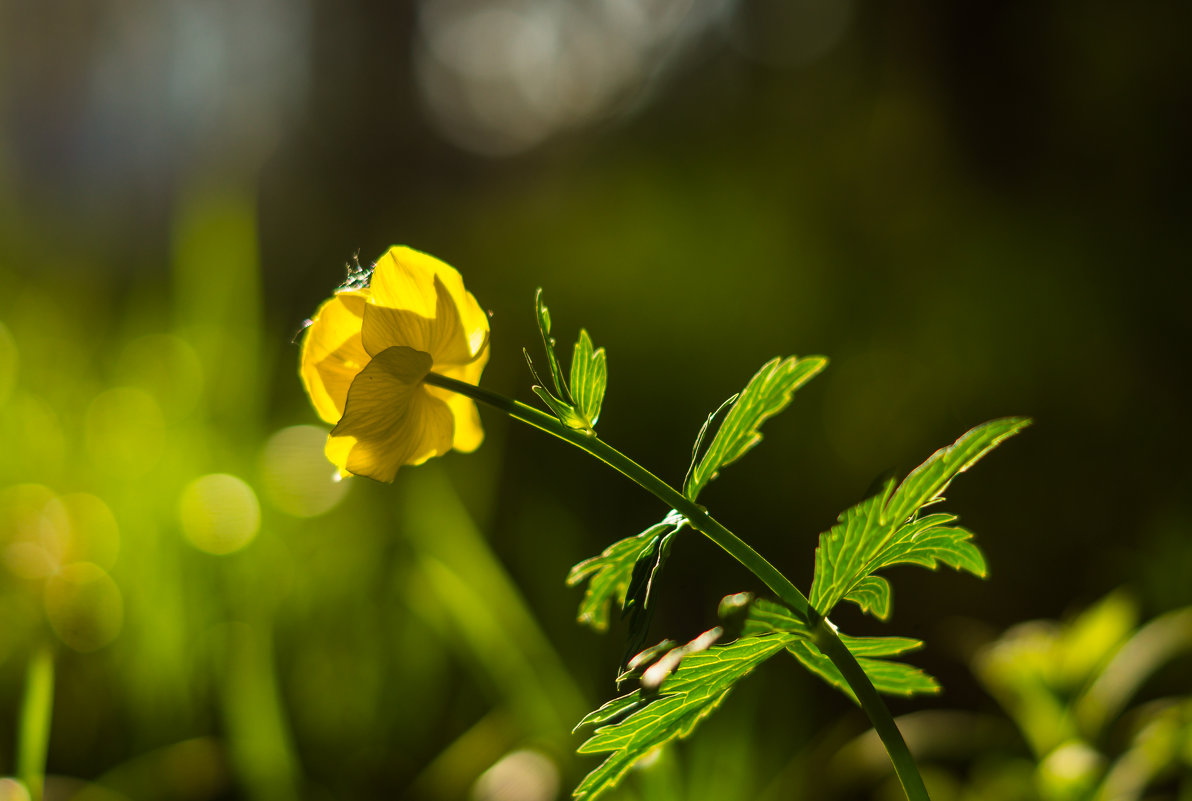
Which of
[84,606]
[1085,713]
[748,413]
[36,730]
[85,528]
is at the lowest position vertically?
[1085,713]

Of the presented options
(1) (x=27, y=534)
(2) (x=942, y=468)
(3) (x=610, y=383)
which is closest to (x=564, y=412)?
(2) (x=942, y=468)

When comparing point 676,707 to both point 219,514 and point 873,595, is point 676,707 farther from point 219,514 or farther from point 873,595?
point 219,514

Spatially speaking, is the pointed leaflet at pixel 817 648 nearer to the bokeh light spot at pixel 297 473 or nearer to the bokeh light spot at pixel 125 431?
the bokeh light spot at pixel 297 473

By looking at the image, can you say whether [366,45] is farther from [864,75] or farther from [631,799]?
[631,799]

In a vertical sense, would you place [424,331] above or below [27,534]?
below

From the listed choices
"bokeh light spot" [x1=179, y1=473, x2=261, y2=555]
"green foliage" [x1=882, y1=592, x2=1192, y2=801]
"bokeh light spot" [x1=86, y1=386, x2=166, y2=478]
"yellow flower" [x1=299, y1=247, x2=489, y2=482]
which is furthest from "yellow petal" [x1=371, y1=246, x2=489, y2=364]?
"bokeh light spot" [x1=86, y1=386, x2=166, y2=478]
